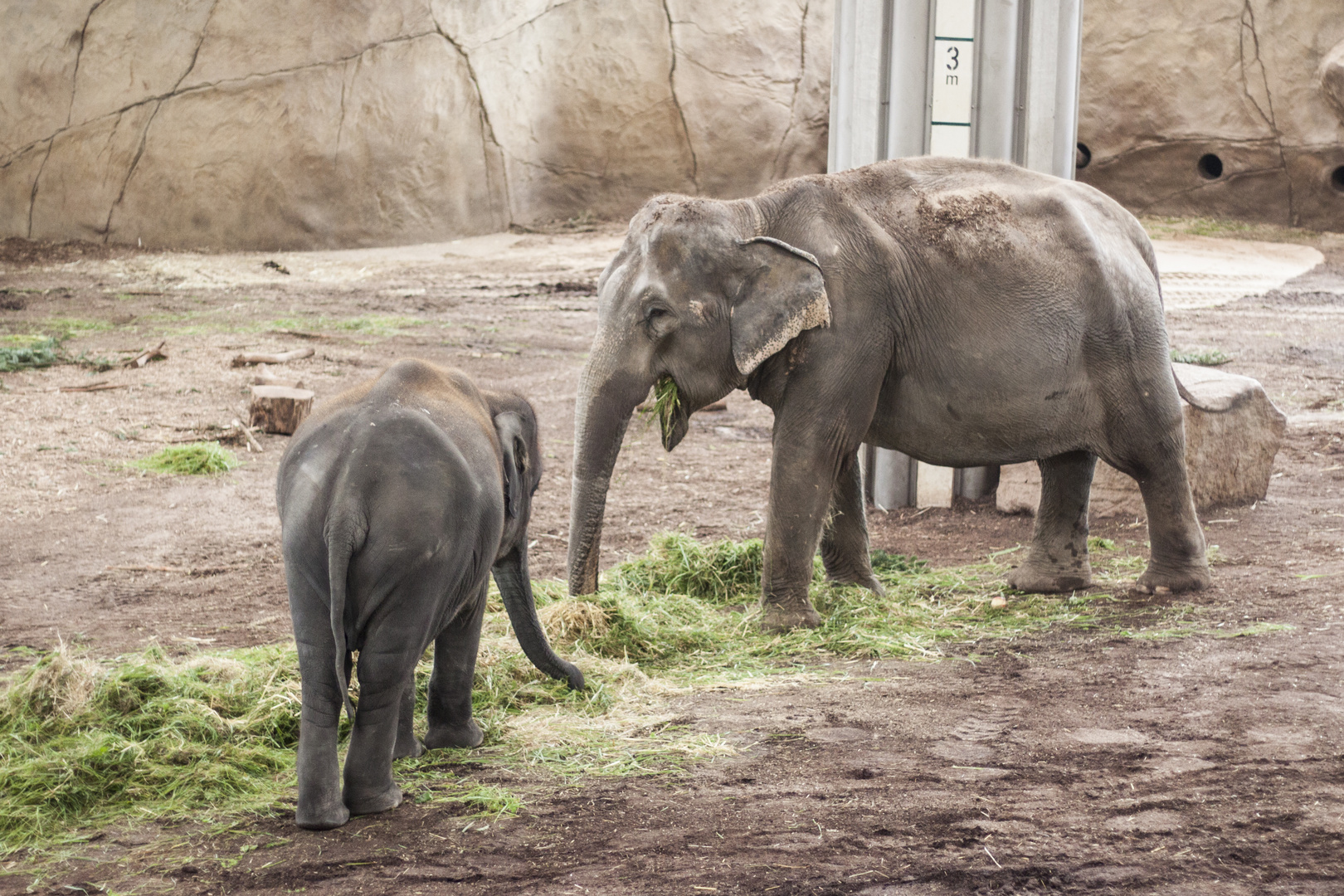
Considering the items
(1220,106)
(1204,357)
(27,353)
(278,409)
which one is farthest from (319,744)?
(1220,106)

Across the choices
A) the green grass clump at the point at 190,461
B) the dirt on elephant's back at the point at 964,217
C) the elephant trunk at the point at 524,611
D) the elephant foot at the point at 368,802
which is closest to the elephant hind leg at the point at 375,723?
the elephant foot at the point at 368,802

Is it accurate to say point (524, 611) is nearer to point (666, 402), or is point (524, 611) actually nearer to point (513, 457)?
point (513, 457)

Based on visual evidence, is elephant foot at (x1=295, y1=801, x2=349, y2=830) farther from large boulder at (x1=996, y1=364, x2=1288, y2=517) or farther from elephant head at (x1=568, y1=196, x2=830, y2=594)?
large boulder at (x1=996, y1=364, x2=1288, y2=517)

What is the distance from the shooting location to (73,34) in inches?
686

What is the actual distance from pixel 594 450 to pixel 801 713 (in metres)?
1.35

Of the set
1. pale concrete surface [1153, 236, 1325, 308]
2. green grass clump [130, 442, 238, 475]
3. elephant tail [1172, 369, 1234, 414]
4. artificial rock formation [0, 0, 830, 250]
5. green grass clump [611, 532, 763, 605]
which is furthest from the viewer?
artificial rock formation [0, 0, 830, 250]

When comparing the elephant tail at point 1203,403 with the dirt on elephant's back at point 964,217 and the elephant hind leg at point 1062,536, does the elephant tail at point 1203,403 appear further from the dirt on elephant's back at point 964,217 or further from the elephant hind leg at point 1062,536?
the dirt on elephant's back at point 964,217

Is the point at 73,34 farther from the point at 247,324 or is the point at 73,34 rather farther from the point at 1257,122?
the point at 1257,122

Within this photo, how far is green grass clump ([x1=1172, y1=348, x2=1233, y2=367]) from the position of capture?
10625mm

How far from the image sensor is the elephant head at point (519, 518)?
3898mm

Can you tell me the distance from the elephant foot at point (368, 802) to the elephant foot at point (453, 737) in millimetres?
479

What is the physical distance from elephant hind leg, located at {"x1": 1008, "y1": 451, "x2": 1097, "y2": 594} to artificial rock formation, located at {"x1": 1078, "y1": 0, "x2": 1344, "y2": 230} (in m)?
13.7

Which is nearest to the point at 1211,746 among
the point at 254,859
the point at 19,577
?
the point at 254,859

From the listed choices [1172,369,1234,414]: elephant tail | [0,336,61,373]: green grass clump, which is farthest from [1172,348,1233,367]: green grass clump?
[0,336,61,373]: green grass clump
